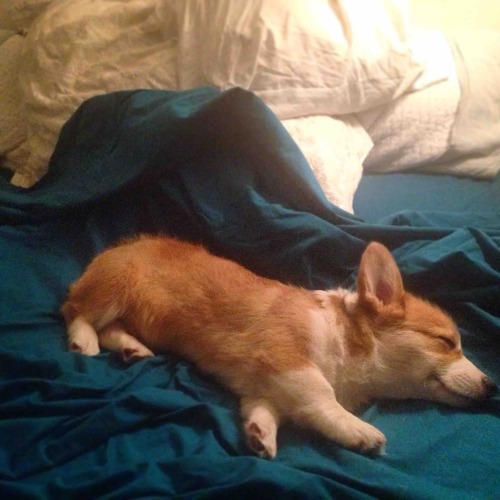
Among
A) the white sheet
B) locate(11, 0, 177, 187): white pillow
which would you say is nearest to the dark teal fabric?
locate(11, 0, 177, 187): white pillow

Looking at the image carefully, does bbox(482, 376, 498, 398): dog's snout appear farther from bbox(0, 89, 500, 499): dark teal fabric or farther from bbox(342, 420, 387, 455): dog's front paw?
bbox(342, 420, 387, 455): dog's front paw

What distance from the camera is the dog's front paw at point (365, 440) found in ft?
3.18

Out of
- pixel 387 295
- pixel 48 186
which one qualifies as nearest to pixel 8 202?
pixel 48 186

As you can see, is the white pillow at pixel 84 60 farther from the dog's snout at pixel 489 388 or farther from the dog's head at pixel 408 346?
the dog's snout at pixel 489 388

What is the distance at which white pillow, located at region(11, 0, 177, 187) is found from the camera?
5.60ft

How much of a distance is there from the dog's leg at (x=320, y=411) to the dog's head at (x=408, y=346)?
17cm

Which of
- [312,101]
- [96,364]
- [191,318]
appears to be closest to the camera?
[96,364]

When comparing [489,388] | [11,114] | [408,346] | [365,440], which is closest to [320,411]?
[365,440]

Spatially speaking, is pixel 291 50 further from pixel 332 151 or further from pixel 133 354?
pixel 133 354

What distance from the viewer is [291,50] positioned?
5.14ft

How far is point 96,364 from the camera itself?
1.11 m

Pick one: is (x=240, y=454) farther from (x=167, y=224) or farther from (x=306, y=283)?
(x=167, y=224)

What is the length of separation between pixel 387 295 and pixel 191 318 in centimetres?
48

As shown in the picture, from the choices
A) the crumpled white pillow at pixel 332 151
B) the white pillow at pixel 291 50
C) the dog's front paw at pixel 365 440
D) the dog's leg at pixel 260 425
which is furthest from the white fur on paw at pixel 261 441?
the white pillow at pixel 291 50
